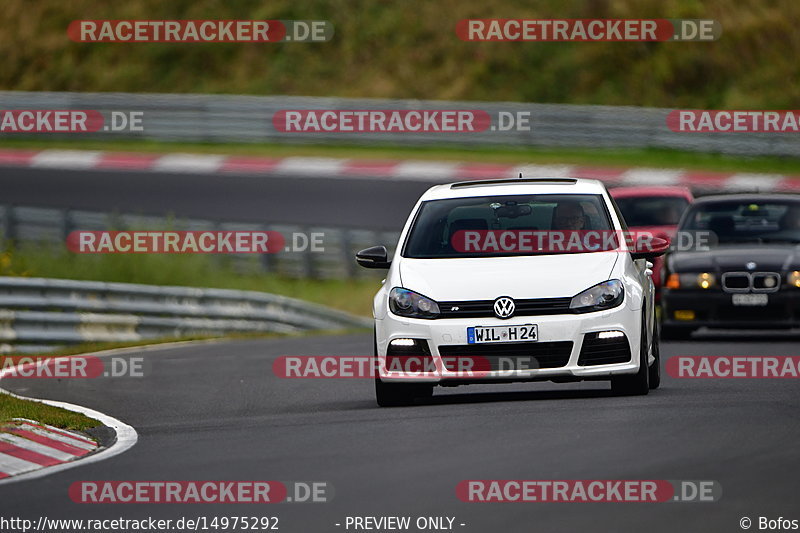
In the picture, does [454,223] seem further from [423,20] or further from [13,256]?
[423,20]

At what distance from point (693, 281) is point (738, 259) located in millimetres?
486

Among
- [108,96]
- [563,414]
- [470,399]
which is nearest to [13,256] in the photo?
[108,96]

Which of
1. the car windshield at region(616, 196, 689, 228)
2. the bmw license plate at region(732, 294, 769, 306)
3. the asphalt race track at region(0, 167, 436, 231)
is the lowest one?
the bmw license plate at region(732, 294, 769, 306)

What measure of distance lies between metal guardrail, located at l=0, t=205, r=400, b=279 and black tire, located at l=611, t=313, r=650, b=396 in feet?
52.8

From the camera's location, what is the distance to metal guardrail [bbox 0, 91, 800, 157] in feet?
114

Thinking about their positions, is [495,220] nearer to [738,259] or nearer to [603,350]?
[603,350]

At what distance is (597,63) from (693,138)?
25.0 feet

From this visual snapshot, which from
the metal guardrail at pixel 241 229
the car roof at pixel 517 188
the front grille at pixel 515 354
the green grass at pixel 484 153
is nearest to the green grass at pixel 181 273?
the metal guardrail at pixel 241 229

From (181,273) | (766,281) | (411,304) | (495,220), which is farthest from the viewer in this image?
(181,273)

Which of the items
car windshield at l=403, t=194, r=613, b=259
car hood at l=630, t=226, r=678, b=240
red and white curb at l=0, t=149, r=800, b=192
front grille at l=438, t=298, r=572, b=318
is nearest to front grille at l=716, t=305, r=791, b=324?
car hood at l=630, t=226, r=678, b=240

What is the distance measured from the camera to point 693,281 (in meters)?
17.1

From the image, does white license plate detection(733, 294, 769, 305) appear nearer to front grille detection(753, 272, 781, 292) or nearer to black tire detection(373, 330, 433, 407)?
front grille detection(753, 272, 781, 292)

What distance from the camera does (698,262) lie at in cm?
1714

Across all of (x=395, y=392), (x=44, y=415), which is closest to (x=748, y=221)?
(x=395, y=392)
